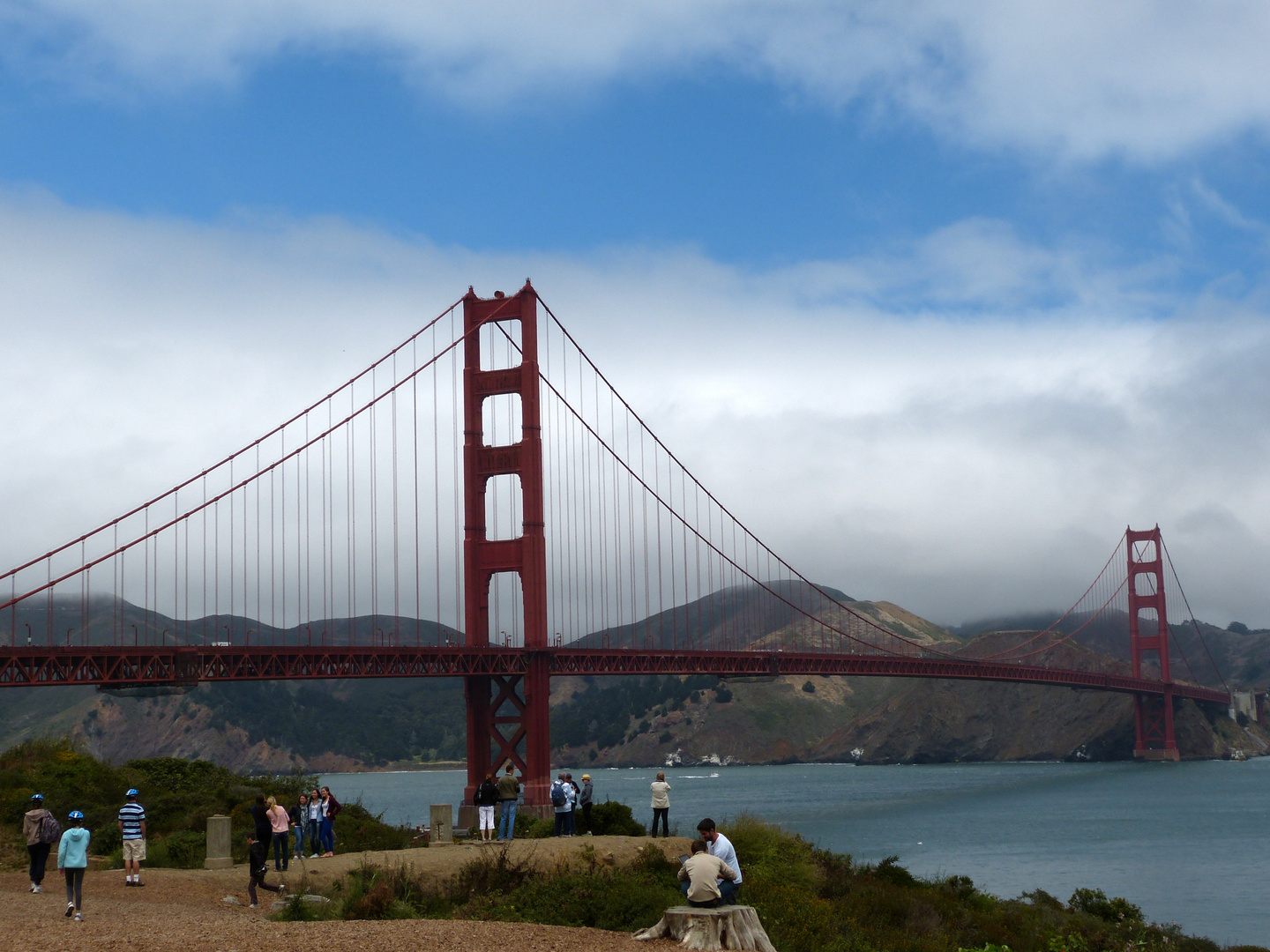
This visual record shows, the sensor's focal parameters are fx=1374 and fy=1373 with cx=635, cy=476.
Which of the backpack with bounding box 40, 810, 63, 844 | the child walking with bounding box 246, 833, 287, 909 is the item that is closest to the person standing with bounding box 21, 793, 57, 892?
the backpack with bounding box 40, 810, 63, 844

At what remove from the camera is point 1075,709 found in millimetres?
145875

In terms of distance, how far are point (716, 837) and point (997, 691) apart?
148 meters

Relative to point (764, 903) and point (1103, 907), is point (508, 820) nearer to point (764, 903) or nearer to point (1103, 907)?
point (764, 903)

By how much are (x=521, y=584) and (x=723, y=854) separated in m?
37.1

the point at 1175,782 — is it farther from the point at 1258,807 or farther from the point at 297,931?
the point at 297,931

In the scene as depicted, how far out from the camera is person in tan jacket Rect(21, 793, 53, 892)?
20.5 meters

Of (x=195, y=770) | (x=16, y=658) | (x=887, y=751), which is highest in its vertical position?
(x=16, y=658)

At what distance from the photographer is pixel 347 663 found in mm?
48438

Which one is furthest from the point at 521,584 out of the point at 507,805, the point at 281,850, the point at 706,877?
the point at 706,877

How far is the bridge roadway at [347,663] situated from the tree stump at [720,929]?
26.5 m

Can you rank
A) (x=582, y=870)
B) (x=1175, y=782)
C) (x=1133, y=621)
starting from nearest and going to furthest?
(x=582, y=870) < (x=1175, y=782) < (x=1133, y=621)

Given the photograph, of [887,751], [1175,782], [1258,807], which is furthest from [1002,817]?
[887,751]

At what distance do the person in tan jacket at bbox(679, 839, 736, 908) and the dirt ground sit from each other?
25.5 inches

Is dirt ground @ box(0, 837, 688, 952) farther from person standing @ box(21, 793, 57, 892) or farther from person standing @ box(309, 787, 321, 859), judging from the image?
person standing @ box(309, 787, 321, 859)
